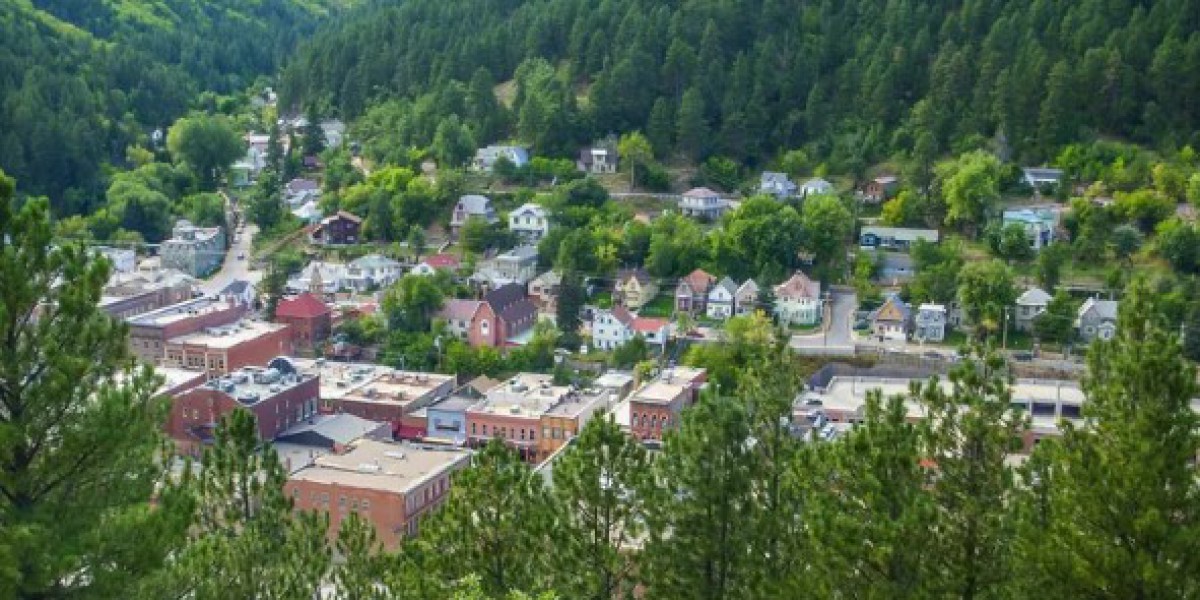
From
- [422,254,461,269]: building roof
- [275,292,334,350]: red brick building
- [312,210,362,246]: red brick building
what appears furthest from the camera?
[312,210,362,246]: red brick building

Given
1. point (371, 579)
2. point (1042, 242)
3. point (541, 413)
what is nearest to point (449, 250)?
point (541, 413)

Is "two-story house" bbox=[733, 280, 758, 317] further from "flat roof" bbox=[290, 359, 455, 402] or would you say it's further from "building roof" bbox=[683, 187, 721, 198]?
"flat roof" bbox=[290, 359, 455, 402]

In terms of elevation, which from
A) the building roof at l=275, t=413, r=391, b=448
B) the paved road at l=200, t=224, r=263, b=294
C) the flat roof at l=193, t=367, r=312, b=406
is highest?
the flat roof at l=193, t=367, r=312, b=406

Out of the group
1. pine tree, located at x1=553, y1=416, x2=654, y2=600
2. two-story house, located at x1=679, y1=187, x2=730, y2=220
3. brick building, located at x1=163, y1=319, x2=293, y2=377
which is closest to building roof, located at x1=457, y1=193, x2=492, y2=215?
two-story house, located at x1=679, y1=187, x2=730, y2=220

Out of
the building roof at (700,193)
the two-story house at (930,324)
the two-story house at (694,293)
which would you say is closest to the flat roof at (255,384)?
the two-story house at (694,293)

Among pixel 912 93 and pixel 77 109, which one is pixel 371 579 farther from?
pixel 77 109

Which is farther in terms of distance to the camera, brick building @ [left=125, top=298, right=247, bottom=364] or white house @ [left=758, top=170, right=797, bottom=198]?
white house @ [left=758, top=170, right=797, bottom=198]

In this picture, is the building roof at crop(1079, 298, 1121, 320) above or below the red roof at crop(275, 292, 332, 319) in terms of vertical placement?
above
